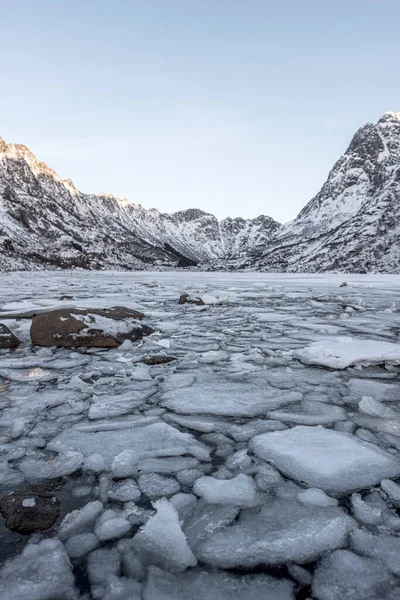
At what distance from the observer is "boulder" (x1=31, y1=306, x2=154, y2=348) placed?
203 inches

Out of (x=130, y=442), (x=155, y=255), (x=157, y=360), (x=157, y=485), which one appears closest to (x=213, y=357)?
(x=157, y=360)

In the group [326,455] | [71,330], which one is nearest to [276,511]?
[326,455]

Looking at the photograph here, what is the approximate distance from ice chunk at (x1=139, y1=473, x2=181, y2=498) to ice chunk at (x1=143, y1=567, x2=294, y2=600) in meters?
0.48

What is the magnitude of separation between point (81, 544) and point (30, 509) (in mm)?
338

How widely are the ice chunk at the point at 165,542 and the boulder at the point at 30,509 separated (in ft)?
1.42

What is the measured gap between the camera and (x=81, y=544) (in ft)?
4.89

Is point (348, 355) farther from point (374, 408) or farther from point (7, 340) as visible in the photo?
point (7, 340)

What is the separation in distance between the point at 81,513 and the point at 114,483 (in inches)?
10.6

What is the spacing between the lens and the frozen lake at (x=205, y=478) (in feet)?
4.37

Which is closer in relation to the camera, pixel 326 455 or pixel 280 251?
pixel 326 455

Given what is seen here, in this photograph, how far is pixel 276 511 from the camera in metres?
1.70

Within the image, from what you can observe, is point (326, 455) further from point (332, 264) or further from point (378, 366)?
point (332, 264)

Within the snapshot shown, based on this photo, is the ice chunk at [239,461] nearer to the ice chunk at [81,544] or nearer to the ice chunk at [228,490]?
the ice chunk at [228,490]

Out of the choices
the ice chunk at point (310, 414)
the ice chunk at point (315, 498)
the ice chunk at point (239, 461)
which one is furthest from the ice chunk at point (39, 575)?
the ice chunk at point (310, 414)
